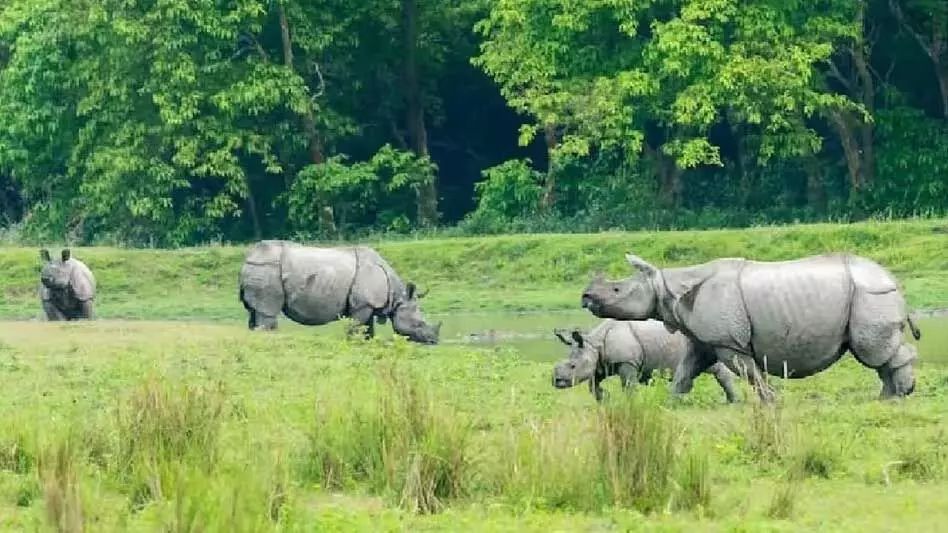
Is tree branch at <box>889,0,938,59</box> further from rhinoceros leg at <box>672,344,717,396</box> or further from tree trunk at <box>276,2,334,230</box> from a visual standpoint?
rhinoceros leg at <box>672,344,717,396</box>

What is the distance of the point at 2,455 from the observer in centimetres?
1127

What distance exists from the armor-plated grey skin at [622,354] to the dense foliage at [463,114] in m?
18.7

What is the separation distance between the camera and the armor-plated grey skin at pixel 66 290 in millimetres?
24188

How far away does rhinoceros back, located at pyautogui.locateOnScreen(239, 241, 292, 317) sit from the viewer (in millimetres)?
22688

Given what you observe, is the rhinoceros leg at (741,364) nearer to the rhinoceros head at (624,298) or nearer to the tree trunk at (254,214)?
the rhinoceros head at (624,298)

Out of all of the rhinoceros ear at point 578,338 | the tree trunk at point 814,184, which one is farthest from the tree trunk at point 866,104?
the rhinoceros ear at point 578,338

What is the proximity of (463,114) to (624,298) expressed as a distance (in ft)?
99.7

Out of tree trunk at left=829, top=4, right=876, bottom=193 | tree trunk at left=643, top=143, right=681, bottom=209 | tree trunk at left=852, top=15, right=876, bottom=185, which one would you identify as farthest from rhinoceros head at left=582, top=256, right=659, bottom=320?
tree trunk at left=643, top=143, right=681, bottom=209

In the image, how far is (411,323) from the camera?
74.9 ft

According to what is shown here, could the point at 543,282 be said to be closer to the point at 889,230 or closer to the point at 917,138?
the point at 889,230

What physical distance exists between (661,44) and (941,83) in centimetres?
619

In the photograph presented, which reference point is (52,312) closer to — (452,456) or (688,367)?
(688,367)

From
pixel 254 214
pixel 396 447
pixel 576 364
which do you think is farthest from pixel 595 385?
pixel 254 214

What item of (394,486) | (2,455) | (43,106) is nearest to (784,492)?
(394,486)
